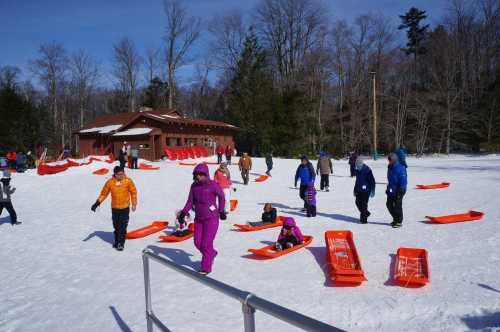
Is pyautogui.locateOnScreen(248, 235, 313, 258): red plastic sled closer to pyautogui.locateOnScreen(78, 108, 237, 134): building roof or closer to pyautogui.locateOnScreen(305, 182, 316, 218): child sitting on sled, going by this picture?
pyautogui.locateOnScreen(305, 182, 316, 218): child sitting on sled

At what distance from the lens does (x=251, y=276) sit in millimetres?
6484

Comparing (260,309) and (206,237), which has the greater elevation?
(260,309)

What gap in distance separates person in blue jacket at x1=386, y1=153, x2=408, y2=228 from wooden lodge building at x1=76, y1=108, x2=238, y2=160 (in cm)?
2546

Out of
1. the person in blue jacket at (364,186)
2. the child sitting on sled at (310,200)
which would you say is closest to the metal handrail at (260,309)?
the person in blue jacket at (364,186)

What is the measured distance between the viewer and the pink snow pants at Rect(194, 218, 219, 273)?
252 inches

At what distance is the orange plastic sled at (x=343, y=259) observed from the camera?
5797 mm

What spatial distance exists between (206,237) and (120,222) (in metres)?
3.14

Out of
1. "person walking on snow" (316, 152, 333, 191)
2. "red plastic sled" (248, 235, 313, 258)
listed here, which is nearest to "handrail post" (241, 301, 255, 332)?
"red plastic sled" (248, 235, 313, 258)

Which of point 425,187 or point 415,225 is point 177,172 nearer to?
point 425,187

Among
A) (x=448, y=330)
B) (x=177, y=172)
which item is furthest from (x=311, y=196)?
(x=177, y=172)

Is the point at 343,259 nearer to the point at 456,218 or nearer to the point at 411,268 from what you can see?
the point at 411,268

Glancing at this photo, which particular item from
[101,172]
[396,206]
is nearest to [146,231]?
[396,206]

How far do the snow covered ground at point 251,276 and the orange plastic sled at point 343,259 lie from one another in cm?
18

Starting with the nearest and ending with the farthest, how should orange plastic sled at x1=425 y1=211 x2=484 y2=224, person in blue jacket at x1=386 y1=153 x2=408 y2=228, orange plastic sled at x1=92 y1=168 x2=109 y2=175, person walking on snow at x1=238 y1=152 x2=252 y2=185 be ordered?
person in blue jacket at x1=386 y1=153 x2=408 y2=228 < orange plastic sled at x1=425 y1=211 x2=484 y2=224 < person walking on snow at x1=238 y1=152 x2=252 y2=185 < orange plastic sled at x1=92 y1=168 x2=109 y2=175
